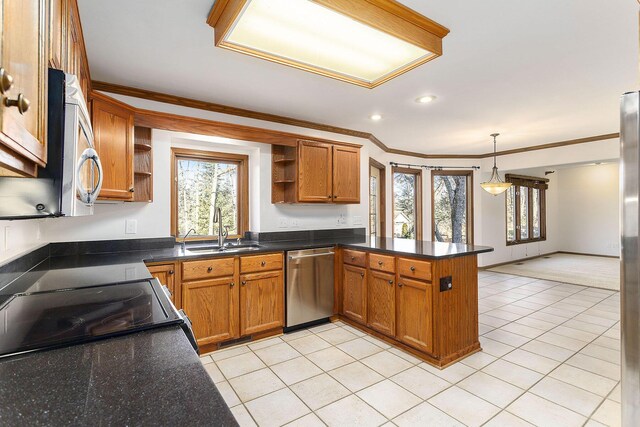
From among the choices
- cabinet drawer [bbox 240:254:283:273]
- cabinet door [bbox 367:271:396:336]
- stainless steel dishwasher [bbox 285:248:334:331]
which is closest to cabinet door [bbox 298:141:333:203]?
stainless steel dishwasher [bbox 285:248:334:331]

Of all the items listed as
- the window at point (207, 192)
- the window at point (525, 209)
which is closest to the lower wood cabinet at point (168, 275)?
the window at point (207, 192)

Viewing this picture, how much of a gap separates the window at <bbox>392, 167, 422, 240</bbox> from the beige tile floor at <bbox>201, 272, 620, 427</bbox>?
8.82 ft

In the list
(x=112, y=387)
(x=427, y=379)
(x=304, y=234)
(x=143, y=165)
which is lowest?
(x=427, y=379)

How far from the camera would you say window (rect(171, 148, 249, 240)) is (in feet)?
11.0

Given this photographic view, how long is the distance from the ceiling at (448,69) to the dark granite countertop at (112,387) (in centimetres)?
175

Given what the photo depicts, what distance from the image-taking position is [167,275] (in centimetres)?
259

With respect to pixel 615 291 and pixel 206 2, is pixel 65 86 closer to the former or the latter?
pixel 206 2

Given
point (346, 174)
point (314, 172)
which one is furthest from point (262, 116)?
point (346, 174)

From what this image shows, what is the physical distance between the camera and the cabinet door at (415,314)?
8.53 ft

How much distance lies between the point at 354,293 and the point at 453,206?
4.05 metres

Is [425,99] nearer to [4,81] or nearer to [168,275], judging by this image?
[168,275]

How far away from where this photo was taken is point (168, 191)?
3.11 metres

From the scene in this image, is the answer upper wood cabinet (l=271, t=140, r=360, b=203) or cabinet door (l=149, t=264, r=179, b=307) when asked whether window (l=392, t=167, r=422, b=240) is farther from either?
cabinet door (l=149, t=264, r=179, b=307)

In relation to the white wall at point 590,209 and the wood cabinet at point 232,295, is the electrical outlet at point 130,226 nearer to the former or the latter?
the wood cabinet at point 232,295
